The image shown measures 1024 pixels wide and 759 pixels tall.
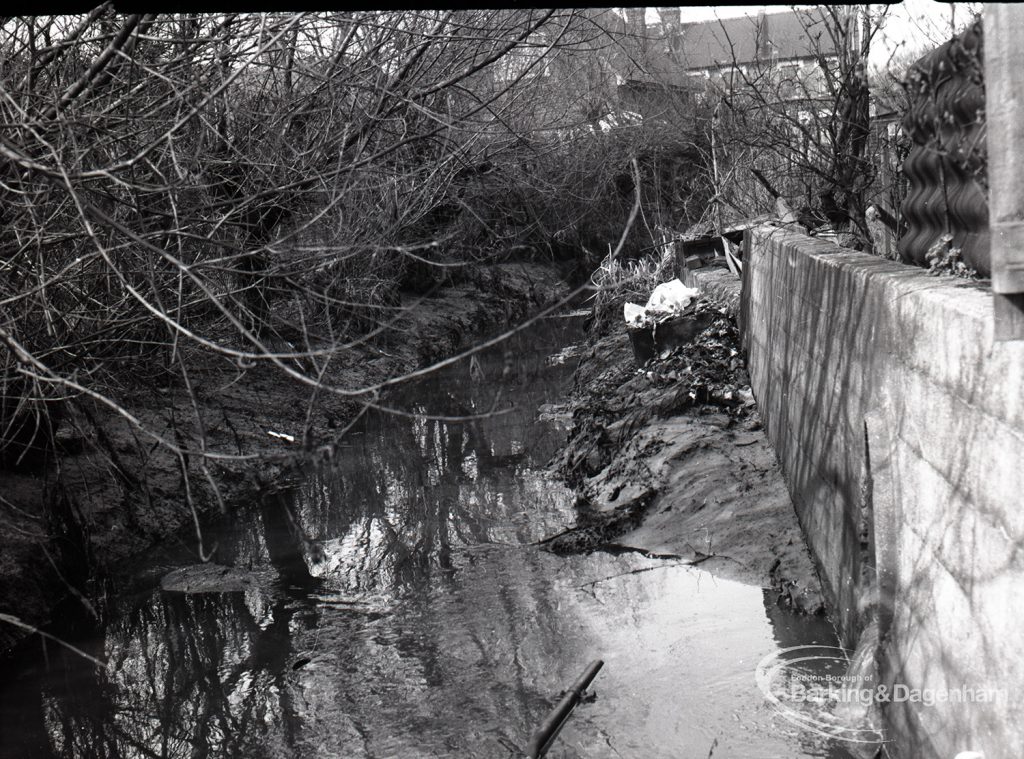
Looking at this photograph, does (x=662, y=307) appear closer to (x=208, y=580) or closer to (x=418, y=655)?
(x=208, y=580)

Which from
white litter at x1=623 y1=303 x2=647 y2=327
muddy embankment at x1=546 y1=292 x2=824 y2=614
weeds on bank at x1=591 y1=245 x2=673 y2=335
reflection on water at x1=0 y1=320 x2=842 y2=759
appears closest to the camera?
reflection on water at x1=0 y1=320 x2=842 y2=759

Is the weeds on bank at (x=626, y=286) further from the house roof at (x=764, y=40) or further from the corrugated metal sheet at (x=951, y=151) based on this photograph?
the corrugated metal sheet at (x=951, y=151)

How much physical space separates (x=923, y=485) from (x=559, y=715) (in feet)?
8.63

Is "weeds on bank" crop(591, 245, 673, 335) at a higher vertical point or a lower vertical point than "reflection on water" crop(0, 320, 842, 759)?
higher

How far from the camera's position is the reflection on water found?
5.73 m

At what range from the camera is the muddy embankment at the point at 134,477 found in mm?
8469

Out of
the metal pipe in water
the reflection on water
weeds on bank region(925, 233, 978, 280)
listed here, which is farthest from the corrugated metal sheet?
the metal pipe in water

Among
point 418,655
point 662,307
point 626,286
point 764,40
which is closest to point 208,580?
point 418,655

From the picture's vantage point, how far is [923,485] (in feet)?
12.5

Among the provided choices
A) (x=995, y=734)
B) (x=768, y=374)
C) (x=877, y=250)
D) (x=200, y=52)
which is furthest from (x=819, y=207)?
(x=995, y=734)

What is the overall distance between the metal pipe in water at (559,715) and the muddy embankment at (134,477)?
6.46ft

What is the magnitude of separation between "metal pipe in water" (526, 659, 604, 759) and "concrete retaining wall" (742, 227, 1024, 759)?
59.3 inches

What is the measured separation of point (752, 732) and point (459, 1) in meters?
4.14

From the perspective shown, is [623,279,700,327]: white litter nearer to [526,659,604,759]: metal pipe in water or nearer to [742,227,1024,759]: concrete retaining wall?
[742,227,1024,759]: concrete retaining wall
